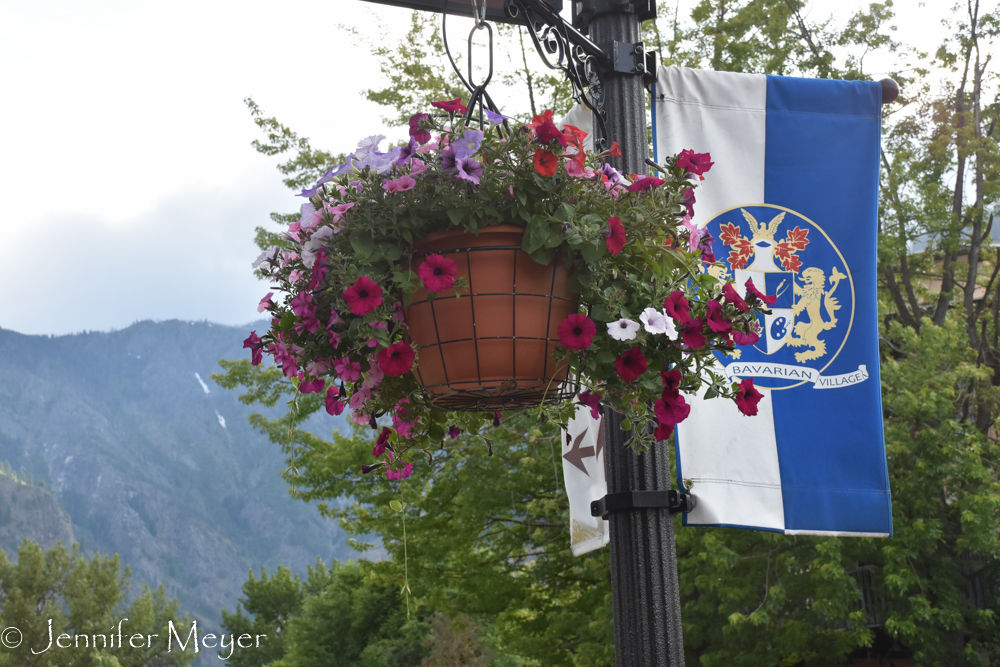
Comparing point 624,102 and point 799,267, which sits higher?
point 624,102

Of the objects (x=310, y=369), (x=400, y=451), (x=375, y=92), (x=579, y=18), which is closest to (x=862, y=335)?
(x=579, y=18)

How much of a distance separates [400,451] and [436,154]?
2.33 ft

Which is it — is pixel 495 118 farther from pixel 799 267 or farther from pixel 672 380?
pixel 799 267

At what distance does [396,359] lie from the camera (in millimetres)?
1587

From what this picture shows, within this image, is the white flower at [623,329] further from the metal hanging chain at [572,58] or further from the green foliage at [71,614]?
the green foliage at [71,614]

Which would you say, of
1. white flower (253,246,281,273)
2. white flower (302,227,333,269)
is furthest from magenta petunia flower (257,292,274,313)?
white flower (302,227,333,269)

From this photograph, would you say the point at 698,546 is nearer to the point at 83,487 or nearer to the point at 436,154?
the point at 436,154

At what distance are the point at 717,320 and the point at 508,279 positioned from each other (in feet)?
1.40

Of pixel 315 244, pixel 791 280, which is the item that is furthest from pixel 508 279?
pixel 791 280

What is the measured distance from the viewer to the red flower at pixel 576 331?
5.14 ft

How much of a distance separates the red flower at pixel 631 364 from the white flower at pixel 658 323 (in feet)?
0.19

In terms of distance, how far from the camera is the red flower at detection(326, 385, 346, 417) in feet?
6.01

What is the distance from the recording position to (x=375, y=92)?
1140cm

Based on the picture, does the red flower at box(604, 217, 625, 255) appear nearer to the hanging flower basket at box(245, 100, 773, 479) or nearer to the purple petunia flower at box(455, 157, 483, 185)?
→ the hanging flower basket at box(245, 100, 773, 479)
